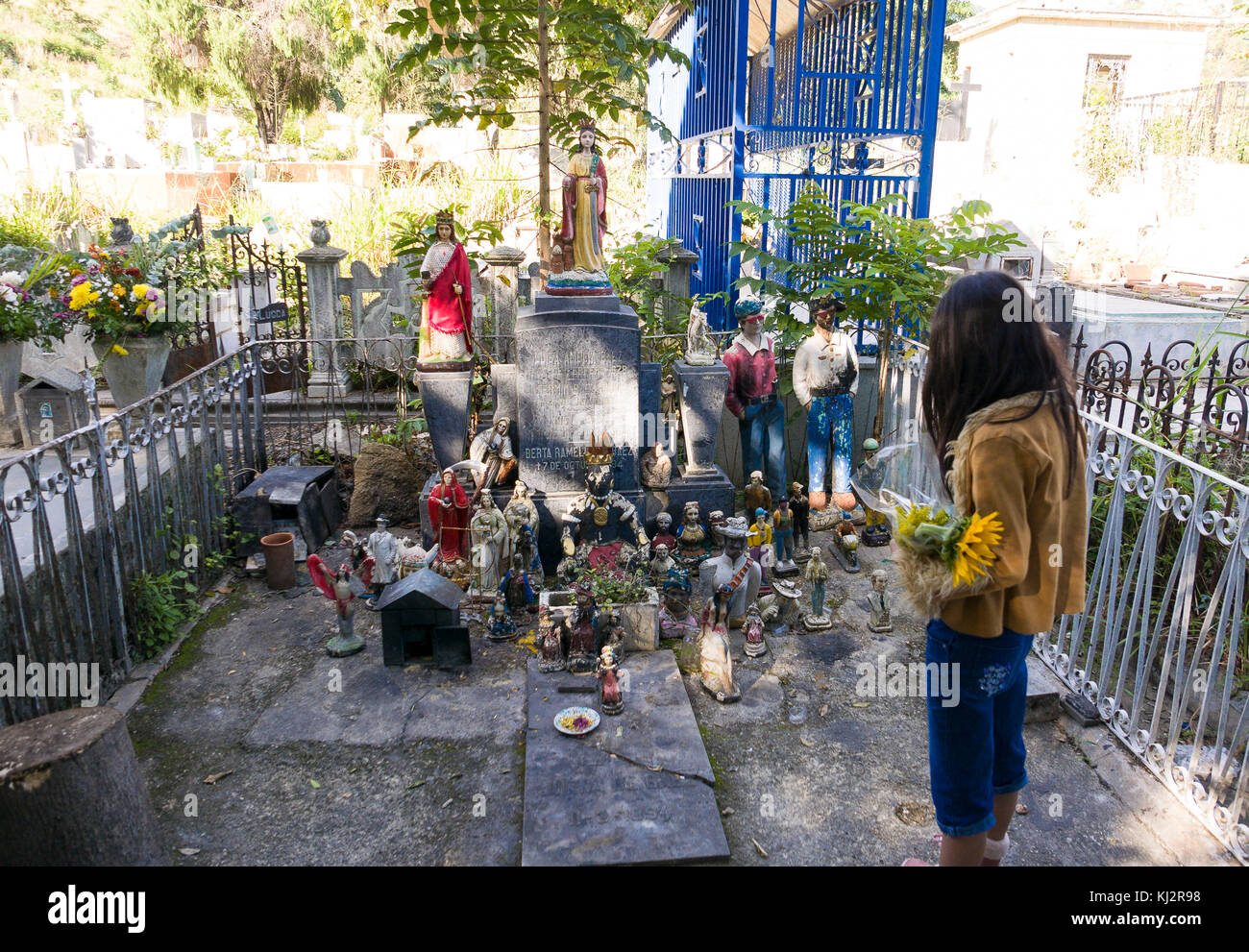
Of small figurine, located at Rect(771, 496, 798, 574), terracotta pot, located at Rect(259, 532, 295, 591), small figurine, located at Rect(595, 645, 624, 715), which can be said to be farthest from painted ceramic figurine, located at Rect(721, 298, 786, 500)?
terracotta pot, located at Rect(259, 532, 295, 591)

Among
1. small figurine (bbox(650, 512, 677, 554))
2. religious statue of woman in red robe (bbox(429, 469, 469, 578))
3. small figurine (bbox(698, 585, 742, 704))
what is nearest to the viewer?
small figurine (bbox(698, 585, 742, 704))

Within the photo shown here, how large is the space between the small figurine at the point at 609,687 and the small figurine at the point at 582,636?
0.37 meters

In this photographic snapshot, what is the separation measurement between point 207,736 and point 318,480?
3044 mm

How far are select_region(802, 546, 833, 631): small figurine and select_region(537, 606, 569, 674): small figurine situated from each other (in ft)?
5.68

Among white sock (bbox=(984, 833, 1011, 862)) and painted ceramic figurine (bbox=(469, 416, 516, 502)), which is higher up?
painted ceramic figurine (bbox=(469, 416, 516, 502))

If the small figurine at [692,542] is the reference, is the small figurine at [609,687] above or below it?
below

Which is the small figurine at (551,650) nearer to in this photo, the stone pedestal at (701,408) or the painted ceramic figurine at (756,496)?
the painted ceramic figurine at (756,496)

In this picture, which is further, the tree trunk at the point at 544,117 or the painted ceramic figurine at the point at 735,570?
the tree trunk at the point at 544,117

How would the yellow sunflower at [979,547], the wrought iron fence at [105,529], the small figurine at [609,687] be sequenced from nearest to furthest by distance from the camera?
the yellow sunflower at [979,547], the wrought iron fence at [105,529], the small figurine at [609,687]

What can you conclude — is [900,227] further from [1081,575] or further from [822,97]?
[822,97]

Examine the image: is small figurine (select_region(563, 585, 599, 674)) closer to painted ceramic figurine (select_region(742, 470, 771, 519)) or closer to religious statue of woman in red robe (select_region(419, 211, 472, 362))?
painted ceramic figurine (select_region(742, 470, 771, 519))

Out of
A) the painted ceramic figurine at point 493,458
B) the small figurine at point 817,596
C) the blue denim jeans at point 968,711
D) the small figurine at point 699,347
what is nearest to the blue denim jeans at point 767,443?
the small figurine at point 699,347

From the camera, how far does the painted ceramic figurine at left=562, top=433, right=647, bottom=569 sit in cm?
638

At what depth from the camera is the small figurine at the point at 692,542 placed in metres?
6.63
